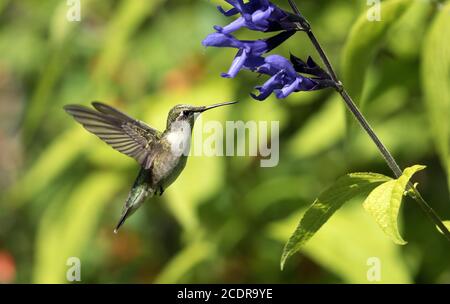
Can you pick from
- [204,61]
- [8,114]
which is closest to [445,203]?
[204,61]

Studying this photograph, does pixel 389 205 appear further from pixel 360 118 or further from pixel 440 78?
pixel 440 78

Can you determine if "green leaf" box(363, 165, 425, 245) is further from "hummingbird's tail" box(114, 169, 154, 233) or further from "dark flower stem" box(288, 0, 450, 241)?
"hummingbird's tail" box(114, 169, 154, 233)

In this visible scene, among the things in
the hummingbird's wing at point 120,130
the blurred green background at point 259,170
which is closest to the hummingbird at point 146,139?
the hummingbird's wing at point 120,130

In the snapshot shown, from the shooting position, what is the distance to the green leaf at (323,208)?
100 centimetres

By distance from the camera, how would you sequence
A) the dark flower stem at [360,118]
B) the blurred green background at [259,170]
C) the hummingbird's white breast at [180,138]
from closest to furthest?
the dark flower stem at [360,118] → the hummingbird's white breast at [180,138] → the blurred green background at [259,170]

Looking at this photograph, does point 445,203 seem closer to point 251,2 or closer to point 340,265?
point 340,265

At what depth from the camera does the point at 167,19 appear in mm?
2869

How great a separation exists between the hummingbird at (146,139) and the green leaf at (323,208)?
1.05 ft

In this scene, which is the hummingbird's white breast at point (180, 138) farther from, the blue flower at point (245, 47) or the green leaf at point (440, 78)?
the green leaf at point (440, 78)

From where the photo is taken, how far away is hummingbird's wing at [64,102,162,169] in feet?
4.35

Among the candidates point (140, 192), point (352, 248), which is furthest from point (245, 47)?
point (352, 248)

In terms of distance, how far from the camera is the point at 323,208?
3.32 ft

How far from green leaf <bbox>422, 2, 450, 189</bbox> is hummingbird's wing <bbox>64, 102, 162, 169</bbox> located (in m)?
0.54

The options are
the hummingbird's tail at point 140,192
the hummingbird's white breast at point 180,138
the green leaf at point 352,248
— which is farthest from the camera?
the green leaf at point 352,248
